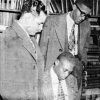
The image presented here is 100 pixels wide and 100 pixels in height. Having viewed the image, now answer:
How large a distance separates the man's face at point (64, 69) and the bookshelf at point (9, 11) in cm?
41

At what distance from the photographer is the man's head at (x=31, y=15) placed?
64.2 inches

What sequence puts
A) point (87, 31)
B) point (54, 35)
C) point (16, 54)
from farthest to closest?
point (87, 31) → point (54, 35) → point (16, 54)

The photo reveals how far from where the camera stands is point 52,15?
1787 mm

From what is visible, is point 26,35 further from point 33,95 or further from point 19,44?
point 33,95

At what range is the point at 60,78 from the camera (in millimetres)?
1720

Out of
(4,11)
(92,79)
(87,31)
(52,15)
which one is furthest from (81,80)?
(4,11)

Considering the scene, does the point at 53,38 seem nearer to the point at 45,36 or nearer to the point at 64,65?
the point at 45,36

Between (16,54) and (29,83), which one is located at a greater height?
(16,54)

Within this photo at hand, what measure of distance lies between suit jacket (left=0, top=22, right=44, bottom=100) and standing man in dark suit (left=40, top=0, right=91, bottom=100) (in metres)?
0.14

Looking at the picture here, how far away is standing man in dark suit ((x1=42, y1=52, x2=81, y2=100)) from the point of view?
1669mm

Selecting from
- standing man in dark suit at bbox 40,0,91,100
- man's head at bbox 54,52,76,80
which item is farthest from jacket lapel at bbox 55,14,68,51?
man's head at bbox 54,52,76,80

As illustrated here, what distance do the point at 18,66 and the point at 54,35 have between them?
0.32 metres

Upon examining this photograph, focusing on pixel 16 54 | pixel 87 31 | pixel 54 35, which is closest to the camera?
pixel 16 54

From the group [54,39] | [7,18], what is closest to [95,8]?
[54,39]
